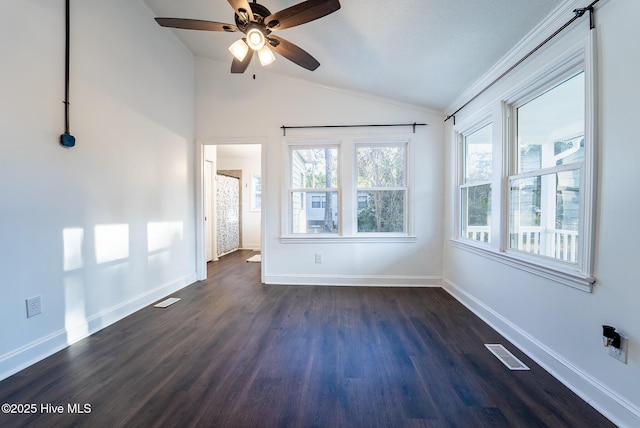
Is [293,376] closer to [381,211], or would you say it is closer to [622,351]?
[622,351]

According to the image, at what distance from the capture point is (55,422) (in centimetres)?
136

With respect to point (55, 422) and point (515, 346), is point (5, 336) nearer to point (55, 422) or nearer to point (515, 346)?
point (55, 422)

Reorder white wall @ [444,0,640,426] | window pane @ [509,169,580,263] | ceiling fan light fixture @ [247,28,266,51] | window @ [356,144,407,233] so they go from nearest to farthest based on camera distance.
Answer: white wall @ [444,0,640,426] < window pane @ [509,169,580,263] < ceiling fan light fixture @ [247,28,266,51] < window @ [356,144,407,233]

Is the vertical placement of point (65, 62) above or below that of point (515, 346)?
above

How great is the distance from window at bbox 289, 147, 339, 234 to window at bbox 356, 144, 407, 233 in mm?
375

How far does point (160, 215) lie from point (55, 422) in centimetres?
218

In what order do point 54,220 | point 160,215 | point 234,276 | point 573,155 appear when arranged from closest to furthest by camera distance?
point 573,155 < point 54,220 < point 160,215 < point 234,276

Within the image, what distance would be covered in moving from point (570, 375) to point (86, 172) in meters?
3.87

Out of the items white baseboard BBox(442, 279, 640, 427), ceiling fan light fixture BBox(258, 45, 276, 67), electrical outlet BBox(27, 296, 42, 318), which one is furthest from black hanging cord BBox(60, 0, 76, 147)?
white baseboard BBox(442, 279, 640, 427)

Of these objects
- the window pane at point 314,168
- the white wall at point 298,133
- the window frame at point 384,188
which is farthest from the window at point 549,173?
the window pane at point 314,168

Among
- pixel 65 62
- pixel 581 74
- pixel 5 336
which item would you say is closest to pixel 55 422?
pixel 5 336

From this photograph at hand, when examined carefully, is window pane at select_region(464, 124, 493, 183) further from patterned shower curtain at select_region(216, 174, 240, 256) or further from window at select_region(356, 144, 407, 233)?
patterned shower curtain at select_region(216, 174, 240, 256)

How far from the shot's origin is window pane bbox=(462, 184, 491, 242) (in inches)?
108

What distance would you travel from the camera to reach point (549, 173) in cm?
190
